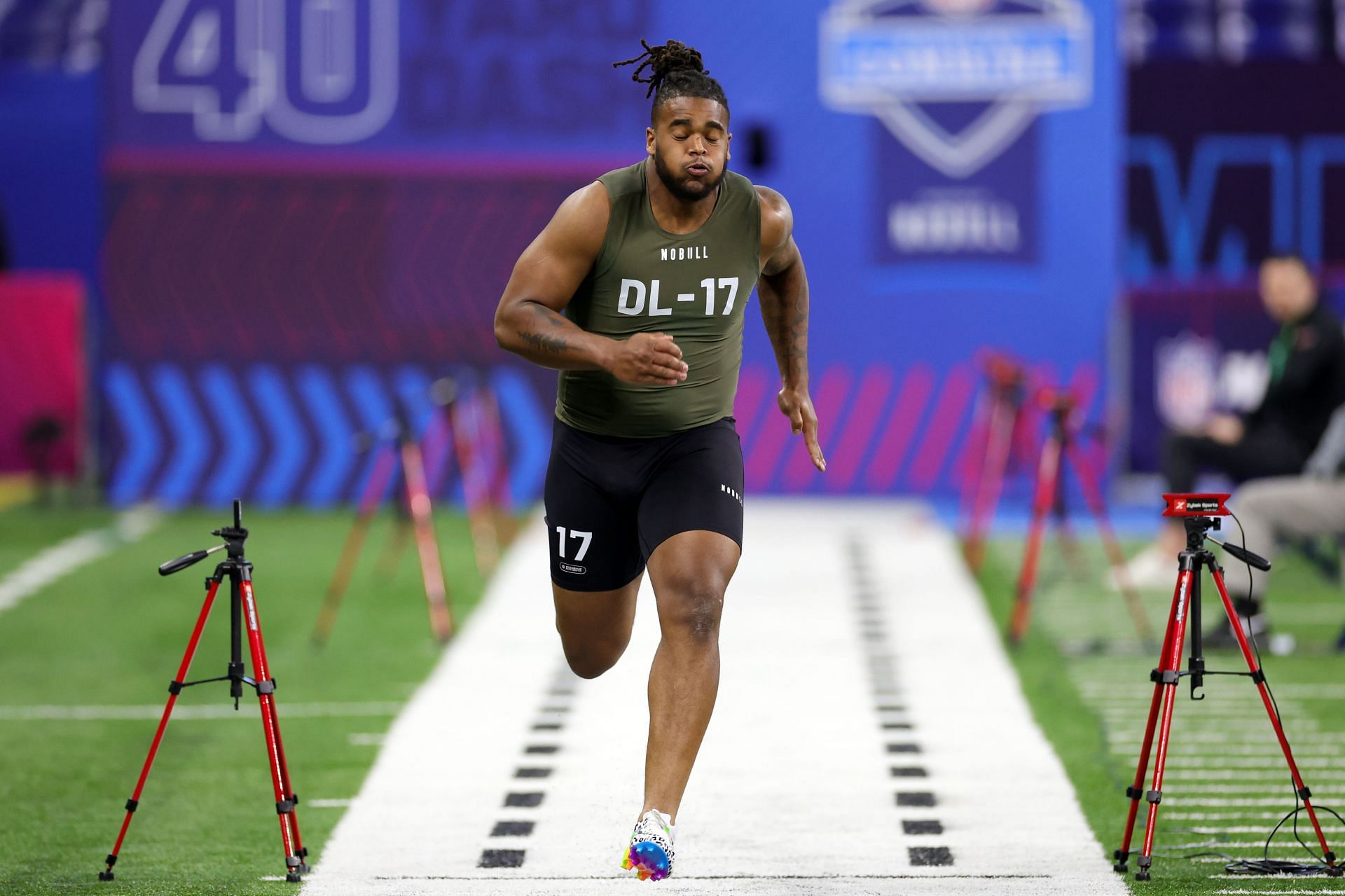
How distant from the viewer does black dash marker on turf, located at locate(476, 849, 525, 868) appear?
5398 mm

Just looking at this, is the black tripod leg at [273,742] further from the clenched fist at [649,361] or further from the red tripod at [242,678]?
the clenched fist at [649,361]

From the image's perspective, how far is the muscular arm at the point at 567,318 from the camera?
4.80 meters

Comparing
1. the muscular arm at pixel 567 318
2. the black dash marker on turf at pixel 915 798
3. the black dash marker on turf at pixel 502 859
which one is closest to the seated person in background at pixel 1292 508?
the black dash marker on turf at pixel 915 798

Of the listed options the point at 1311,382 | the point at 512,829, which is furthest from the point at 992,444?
the point at 512,829

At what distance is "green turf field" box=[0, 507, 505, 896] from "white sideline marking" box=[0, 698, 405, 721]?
2 cm

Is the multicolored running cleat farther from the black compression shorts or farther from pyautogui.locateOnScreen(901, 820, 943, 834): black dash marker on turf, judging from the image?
pyautogui.locateOnScreen(901, 820, 943, 834): black dash marker on turf

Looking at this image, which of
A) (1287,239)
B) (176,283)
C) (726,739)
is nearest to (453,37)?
(176,283)

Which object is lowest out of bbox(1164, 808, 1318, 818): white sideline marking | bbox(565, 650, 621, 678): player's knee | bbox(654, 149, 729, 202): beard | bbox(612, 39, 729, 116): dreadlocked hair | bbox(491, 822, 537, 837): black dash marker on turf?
bbox(1164, 808, 1318, 818): white sideline marking

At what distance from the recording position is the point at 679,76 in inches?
202

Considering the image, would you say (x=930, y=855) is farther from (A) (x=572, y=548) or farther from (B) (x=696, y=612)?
(A) (x=572, y=548)

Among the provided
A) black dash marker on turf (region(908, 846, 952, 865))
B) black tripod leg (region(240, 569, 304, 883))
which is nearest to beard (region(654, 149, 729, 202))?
black tripod leg (region(240, 569, 304, 883))

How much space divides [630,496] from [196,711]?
316 centimetres

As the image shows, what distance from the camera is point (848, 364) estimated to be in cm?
1473

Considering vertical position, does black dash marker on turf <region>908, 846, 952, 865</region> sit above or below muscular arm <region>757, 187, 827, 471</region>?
below
